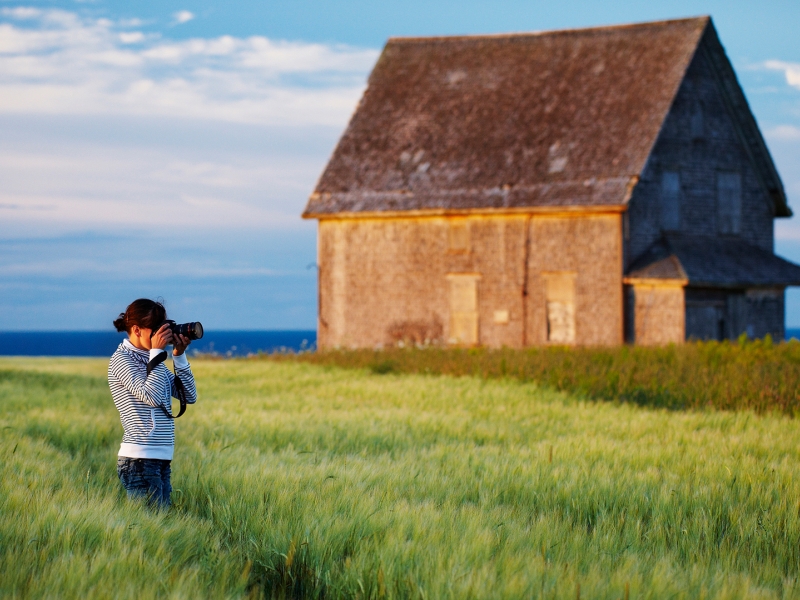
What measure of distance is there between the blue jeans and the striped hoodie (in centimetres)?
8

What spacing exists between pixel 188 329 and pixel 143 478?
103cm

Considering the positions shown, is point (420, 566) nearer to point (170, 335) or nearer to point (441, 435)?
point (170, 335)

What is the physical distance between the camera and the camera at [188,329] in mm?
5625

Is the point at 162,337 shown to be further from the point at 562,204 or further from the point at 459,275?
the point at 459,275

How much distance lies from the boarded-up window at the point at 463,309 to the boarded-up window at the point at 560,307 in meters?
2.01

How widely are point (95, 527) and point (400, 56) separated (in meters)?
26.0

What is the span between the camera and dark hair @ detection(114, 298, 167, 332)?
5.81 meters

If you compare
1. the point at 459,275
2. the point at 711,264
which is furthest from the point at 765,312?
the point at 459,275

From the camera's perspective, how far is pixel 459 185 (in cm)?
2508

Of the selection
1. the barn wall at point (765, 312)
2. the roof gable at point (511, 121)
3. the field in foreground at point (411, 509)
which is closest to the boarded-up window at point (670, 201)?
the roof gable at point (511, 121)

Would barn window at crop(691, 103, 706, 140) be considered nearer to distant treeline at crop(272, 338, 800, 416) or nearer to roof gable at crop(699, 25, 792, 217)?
roof gable at crop(699, 25, 792, 217)

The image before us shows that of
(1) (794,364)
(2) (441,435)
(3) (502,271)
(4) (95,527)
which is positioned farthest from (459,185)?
(4) (95,527)

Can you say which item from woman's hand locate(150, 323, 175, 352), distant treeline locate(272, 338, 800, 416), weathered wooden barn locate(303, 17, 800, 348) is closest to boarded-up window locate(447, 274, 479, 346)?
weathered wooden barn locate(303, 17, 800, 348)

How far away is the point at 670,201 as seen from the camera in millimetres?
24359
